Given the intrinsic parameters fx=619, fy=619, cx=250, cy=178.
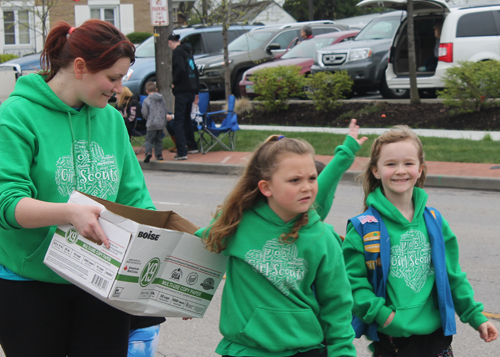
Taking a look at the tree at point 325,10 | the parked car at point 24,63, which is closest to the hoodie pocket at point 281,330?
the parked car at point 24,63

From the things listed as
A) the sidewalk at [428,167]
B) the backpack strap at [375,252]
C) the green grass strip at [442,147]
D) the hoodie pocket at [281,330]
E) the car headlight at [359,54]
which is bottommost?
the sidewalk at [428,167]

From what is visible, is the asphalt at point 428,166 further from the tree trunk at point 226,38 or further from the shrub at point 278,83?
the tree trunk at point 226,38

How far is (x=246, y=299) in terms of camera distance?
2355 mm

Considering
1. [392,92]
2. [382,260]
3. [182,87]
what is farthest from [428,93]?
[382,260]

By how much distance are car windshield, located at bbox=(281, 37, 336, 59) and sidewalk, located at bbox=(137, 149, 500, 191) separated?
5.83 metres

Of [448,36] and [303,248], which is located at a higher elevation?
[448,36]

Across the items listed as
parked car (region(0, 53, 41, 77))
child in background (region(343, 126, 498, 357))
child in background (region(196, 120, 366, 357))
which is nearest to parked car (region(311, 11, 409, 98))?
parked car (region(0, 53, 41, 77))

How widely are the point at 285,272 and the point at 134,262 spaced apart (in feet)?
1.85

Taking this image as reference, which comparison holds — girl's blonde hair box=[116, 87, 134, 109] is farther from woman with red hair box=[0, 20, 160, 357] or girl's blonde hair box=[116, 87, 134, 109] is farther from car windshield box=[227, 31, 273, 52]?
woman with red hair box=[0, 20, 160, 357]

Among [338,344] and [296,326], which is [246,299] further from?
[338,344]

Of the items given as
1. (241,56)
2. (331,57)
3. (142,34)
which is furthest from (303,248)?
(142,34)

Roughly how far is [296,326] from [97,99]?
3.73 ft

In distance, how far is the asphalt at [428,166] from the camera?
9789mm

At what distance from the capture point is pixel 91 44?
2.23 metres
